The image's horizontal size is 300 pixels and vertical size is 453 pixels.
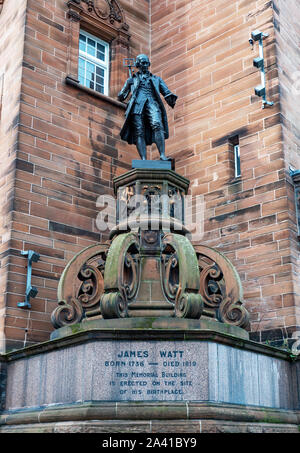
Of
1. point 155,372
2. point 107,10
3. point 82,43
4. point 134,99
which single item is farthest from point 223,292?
point 107,10

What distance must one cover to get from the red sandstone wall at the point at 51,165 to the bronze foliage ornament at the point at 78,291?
7.33 ft

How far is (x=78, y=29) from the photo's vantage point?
46.3 ft

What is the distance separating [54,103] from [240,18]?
446cm

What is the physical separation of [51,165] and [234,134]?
3800 mm

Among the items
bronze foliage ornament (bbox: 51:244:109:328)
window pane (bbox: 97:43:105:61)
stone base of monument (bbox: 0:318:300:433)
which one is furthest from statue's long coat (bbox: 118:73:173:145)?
window pane (bbox: 97:43:105:61)

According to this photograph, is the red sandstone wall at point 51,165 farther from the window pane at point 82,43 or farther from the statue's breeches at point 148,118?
the statue's breeches at point 148,118

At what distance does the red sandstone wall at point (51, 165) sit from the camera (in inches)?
446

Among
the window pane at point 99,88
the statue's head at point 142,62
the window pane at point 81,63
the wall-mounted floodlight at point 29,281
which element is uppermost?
the window pane at point 81,63

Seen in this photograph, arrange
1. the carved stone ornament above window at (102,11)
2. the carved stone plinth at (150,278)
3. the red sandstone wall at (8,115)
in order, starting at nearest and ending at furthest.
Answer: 1. the carved stone plinth at (150,278)
2. the red sandstone wall at (8,115)
3. the carved stone ornament above window at (102,11)

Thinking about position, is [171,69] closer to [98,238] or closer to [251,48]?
[251,48]

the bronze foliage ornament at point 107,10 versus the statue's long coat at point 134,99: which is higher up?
the bronze foliage ornament at point 107,10

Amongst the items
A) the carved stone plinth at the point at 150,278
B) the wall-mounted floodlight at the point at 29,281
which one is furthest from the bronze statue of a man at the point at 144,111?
the wall-mounted floodlight at the point at 29,281

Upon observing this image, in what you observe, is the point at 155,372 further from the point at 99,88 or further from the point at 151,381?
the point at 99,88

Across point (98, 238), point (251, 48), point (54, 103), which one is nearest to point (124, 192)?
point (98, 238)
